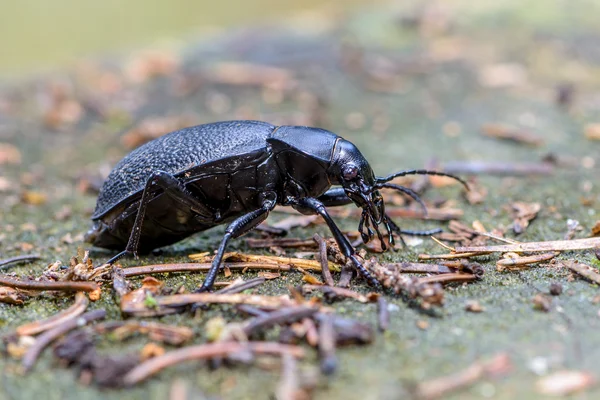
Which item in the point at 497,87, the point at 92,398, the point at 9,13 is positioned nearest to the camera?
the point at 92,398

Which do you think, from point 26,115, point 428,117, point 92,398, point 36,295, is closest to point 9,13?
point 26,115

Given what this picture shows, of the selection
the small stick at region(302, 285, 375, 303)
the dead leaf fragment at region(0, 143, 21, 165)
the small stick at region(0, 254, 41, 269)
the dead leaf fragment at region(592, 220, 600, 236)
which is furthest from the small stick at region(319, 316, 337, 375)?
the dead leaf fragment at region(0, 143, 21, 165)

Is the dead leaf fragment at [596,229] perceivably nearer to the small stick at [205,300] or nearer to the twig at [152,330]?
the small stick at [205,300]

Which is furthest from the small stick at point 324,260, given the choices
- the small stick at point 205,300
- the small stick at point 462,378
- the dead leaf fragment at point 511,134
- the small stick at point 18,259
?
the dead leaf fragment at point 511,134

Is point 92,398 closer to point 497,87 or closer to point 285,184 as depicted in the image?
point 285,184

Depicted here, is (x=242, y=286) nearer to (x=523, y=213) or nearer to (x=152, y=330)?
(x=152, y=330)

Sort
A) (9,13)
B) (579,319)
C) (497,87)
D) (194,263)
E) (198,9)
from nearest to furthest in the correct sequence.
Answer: (579,319), (194,263), (497,87), (9,13), (198,9)

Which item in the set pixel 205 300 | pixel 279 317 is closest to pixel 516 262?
pixel 279 317
